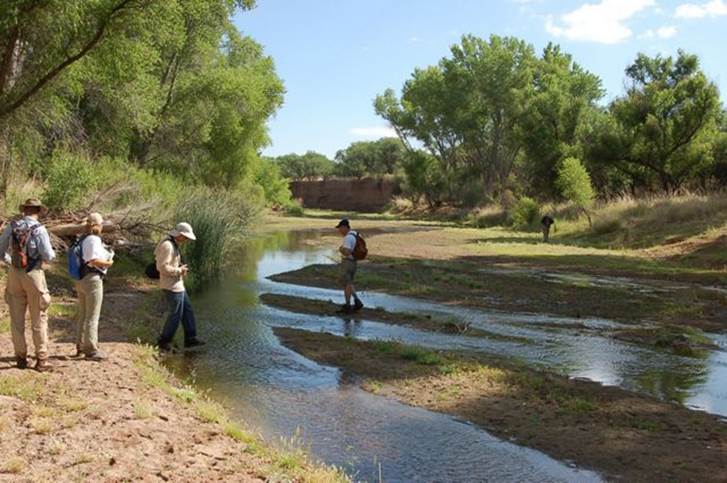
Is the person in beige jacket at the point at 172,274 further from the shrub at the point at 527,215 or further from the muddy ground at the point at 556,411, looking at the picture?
the shrub at the point at 527,215

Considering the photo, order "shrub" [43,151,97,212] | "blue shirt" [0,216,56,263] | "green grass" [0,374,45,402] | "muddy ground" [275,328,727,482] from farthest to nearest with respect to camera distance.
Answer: "shrub" [43,151,97,212] → "blue shirt" [0,216,56,263] → "green grass" [0,374,45,402] → "muddy ground" [275,328,727,482]

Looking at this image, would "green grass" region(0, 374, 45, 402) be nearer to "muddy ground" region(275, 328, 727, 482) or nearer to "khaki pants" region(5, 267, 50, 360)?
"khaki pants" region(5, 267, 50, 360)

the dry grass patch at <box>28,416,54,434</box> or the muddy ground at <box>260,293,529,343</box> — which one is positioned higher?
the dry grass patch at <box>28,416,54,434</box>

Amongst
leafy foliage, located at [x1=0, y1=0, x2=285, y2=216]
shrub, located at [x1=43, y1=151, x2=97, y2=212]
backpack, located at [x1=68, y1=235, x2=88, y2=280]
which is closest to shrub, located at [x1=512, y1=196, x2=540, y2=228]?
leafy foliage, located at [x1=0, y1=0, x2=285, y2=216]

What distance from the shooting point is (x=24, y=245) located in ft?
27.9

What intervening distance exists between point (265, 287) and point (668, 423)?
14207 millimetres

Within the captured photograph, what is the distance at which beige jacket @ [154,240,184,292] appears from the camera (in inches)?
442

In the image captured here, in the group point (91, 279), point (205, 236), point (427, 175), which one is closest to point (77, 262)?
point (91, 279)

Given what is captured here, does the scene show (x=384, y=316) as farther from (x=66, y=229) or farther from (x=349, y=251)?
(x=66, y=229)

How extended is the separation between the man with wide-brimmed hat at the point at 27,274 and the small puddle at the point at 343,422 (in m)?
2.41

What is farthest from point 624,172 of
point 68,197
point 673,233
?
point 68,197

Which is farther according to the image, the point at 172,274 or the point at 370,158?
the point at 370,158

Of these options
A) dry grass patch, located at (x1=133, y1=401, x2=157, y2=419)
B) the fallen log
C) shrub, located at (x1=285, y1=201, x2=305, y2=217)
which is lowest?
dry grass patch, located at (x1=133, y1=401, x2=157, y2=419)

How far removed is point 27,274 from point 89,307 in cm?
111
